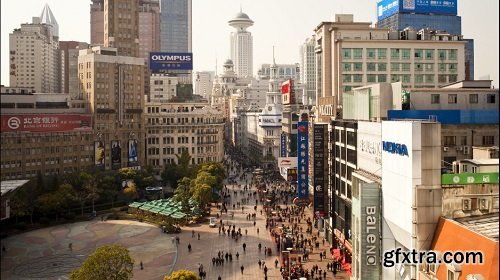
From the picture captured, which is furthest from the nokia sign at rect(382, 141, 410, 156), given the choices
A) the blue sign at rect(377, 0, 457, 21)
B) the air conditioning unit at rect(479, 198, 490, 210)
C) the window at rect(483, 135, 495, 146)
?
the blue sign at rect(377, 0, 457, 21)

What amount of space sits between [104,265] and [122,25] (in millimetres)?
103025

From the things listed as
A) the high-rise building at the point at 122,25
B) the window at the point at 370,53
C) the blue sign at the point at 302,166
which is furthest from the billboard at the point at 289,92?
the blue sign at the point at 302,166

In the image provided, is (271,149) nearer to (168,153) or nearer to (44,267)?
(168,153)

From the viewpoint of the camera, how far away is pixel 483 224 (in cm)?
3150

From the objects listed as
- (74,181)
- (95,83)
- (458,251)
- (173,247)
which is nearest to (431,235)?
(458,251)

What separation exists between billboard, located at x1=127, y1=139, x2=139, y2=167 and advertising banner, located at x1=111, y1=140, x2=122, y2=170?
2.55m

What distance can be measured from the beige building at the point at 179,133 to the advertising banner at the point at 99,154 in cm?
1601

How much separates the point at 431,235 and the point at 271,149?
12422cm

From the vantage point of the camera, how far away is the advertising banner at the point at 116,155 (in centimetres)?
12231

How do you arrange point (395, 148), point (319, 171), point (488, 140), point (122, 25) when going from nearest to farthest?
point (395, 148) < point (488, 140) < point (319, 171) < point (122, 25)

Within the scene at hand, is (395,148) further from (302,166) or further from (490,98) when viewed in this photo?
(302,166)

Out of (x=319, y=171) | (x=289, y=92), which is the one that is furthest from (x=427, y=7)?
(x=289, y=92)

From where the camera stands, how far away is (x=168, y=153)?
448ft

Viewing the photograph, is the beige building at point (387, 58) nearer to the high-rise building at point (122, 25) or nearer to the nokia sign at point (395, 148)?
the nokia sign at point (395, 148)
